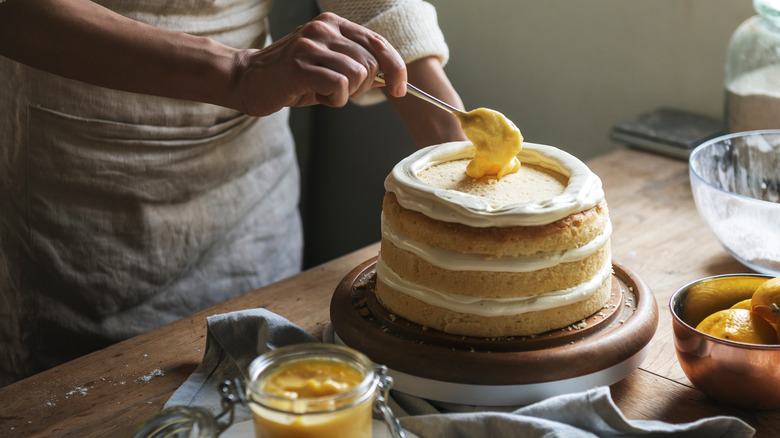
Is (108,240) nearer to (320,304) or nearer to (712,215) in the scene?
(320,304)

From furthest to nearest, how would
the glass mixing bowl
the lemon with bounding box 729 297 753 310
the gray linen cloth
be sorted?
1. the glass mixing bowl
2. the lemon with bounding box 729 297 753 310
3. the gray linen cloth

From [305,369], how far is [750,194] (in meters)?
0.92

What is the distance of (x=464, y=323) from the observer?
2.83 feet

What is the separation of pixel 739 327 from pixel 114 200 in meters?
0.97

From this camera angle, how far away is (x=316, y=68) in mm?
917

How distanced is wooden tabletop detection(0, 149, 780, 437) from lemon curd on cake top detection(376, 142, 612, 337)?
127 mm

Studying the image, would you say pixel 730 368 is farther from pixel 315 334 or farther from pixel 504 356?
pixel 315 334

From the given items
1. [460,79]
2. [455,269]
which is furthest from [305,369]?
[460,79]

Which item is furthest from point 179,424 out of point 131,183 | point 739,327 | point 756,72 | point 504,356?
point 756,72

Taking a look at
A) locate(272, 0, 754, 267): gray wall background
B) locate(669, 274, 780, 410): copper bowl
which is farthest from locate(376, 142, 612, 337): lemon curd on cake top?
locate(272, 0, 754, 267): gray wall background

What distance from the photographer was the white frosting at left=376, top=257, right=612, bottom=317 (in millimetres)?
848

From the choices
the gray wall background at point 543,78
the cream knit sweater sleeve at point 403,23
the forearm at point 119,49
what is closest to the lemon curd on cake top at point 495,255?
the forearm at point 119,49

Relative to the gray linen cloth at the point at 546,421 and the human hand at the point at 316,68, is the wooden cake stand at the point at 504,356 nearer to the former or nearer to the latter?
the gray linen cloth at the point at 546,421

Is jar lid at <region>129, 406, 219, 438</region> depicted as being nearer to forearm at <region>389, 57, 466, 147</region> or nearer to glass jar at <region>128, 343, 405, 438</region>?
glass jar at <region>128, 343, 405, 438</region>
